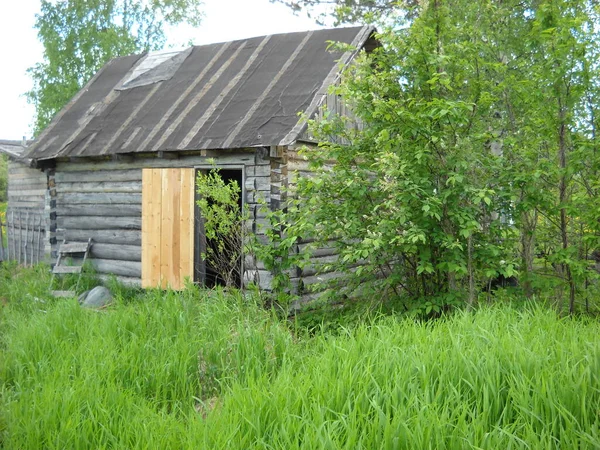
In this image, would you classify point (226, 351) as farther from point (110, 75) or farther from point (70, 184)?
point (110, 75)

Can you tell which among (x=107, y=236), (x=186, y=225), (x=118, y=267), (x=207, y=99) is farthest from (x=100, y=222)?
(x=207, y=99)

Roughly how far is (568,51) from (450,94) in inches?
48.0

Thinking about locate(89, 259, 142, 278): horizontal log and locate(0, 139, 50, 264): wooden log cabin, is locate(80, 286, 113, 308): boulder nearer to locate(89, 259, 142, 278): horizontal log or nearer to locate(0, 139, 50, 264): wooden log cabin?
locate(89, 259, 142, 278): horizontal log

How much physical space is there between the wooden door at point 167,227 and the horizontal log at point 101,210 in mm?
764

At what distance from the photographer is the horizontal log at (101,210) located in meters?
10.7

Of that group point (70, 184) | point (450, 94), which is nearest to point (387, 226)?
point (450, 94)

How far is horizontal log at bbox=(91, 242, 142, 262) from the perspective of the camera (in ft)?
35.0

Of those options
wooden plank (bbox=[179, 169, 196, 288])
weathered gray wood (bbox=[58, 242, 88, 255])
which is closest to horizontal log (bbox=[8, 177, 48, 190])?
weathered gray wood (bbox=[58, 242, 88, 255])

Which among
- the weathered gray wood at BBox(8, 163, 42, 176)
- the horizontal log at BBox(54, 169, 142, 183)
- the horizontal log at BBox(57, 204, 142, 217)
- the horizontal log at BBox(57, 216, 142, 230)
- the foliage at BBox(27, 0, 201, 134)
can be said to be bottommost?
the horizontal log at BBox(57, 216, 142, 230)

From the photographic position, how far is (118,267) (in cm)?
1088

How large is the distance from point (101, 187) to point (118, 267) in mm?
1515

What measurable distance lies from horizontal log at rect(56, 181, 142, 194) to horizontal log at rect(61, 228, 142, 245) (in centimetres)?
73

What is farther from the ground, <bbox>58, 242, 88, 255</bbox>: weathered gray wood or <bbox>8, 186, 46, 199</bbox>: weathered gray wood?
<bbox>8, 186, 46, 199</bbox>: weathered gray wood

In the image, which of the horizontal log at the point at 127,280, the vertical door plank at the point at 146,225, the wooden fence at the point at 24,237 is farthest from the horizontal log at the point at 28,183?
the vertical door plank at the point at 146,225
